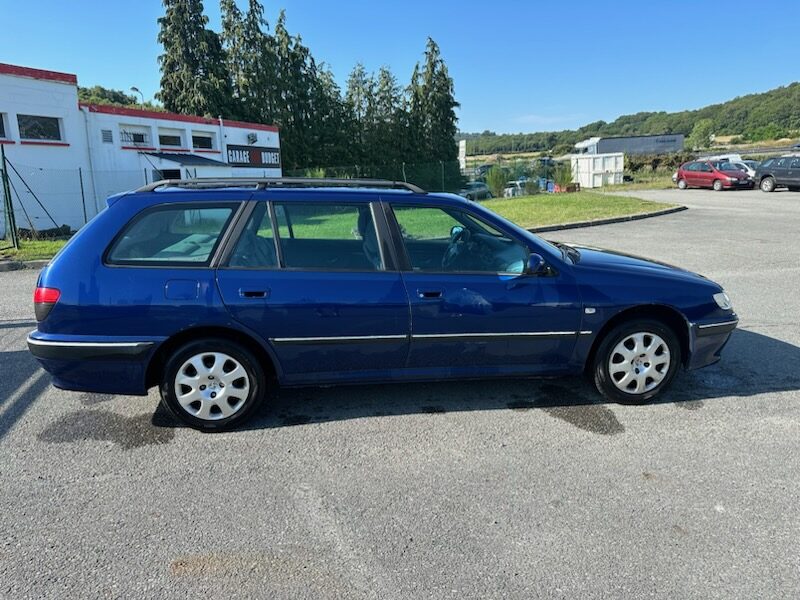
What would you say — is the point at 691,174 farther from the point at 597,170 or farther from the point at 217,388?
the point at 217,388

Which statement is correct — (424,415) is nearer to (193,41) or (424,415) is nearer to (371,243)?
(371,243)

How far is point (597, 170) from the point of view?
39.1 m

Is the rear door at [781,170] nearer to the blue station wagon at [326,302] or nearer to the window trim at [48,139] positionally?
the blue station wagon at [326,302]

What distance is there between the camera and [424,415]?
12.9 ft

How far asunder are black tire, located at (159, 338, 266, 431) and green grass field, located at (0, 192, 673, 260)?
35.1 inches

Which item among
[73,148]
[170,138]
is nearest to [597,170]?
[170,138]

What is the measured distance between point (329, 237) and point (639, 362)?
2.42 meters

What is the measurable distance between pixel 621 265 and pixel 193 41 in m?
43.5

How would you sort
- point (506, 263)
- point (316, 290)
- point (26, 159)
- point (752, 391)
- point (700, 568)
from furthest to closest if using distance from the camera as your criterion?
1. point (26, 159)
2. point (752, 391)
3. point (506, 263)
4. point (316, 290)
5. point (700, 568)

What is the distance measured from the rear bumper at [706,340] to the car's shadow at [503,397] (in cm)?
30

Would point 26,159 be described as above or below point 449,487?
above

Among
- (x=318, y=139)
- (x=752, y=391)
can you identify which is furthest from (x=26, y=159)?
(x=318, y=139)

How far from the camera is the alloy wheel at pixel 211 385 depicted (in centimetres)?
364

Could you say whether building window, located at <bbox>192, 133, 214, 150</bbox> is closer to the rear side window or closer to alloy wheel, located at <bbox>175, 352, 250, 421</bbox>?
the rear side window
